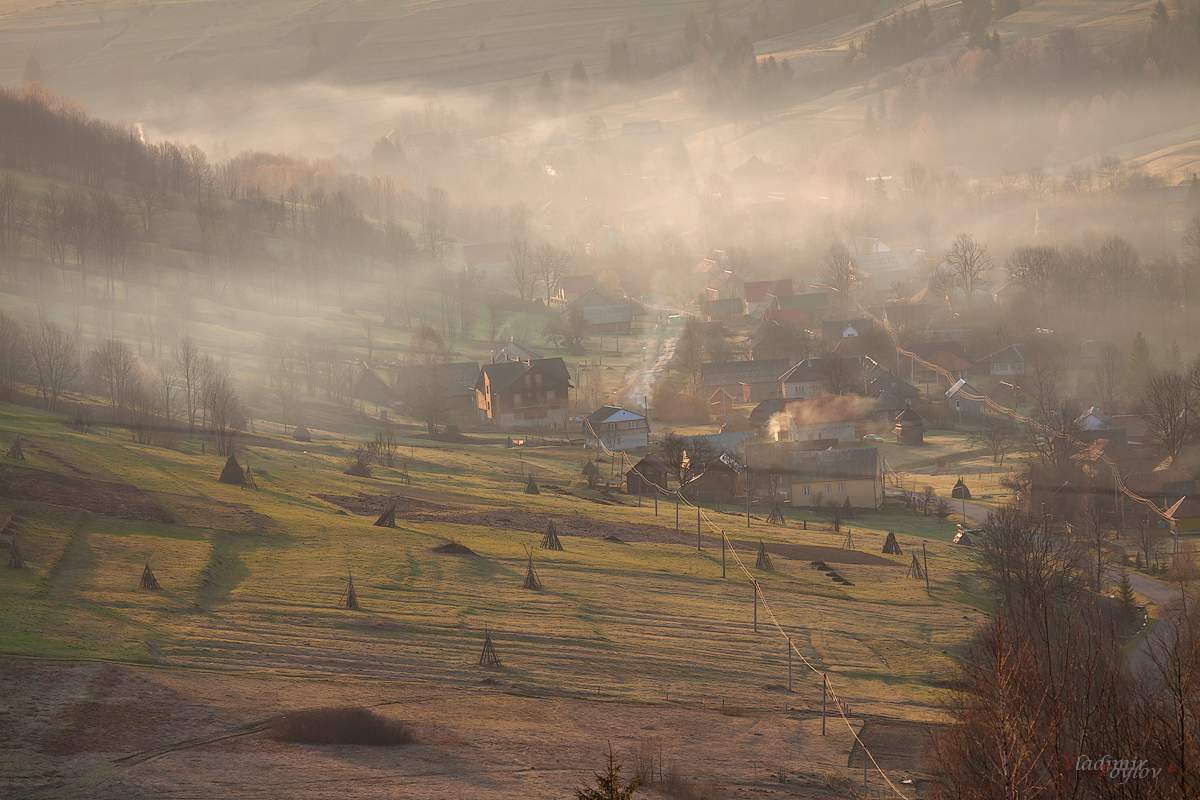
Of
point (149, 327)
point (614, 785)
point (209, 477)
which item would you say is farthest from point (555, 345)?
point (614, 785)

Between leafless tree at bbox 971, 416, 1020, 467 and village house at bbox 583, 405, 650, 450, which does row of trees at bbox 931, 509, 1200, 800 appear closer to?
leafless tree at bbox 971, 416, 1020, 467

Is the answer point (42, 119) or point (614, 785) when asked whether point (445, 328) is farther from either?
point (614, 785)

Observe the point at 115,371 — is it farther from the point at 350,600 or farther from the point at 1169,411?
the point at 1169,411

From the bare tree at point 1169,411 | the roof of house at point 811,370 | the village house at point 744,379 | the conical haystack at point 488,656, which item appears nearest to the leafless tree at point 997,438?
the bare tree at point 1169,411

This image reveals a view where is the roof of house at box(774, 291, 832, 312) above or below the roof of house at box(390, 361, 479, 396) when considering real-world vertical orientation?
above

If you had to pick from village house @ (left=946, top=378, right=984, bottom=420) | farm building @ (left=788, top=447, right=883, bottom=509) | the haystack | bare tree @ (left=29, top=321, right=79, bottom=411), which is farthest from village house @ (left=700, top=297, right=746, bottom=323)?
the haystack

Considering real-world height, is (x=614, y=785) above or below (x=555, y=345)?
below

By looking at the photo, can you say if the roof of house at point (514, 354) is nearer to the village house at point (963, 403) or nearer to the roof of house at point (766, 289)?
the village house at point (963, 403)
